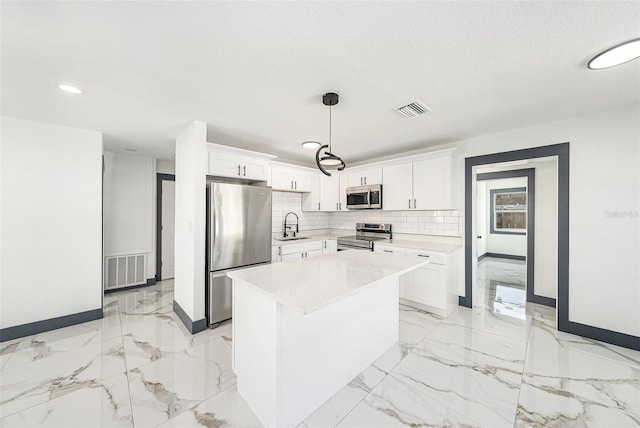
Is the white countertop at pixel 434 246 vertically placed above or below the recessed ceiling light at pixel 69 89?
below

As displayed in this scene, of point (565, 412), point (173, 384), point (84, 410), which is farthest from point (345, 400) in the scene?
point (84, 410)

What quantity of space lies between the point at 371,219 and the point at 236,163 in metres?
2.75

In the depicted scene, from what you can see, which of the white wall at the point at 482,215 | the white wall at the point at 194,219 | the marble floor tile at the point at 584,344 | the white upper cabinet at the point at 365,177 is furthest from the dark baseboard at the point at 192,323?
the white wall at the point at 482,215

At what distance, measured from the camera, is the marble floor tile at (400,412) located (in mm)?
1609

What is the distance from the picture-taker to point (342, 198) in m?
4.95

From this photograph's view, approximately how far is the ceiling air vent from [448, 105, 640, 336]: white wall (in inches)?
68.3

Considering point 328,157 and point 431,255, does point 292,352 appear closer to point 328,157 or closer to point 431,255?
point 328,157

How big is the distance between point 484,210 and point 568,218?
16.1ft

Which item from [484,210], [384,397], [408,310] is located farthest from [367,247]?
[484,210]

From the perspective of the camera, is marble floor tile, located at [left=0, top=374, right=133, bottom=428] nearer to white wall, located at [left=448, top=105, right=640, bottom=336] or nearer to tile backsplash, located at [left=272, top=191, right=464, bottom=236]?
tile backsplash, located at [left=272, top=191, right=464, bottom=236]

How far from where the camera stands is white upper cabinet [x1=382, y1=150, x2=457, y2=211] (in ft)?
11.6

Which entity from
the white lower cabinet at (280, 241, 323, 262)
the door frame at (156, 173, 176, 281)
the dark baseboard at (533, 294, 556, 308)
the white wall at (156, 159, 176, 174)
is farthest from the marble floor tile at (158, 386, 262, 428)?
the white wall at (156, 159, 176, 174)

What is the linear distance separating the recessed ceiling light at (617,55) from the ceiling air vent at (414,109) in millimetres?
1147

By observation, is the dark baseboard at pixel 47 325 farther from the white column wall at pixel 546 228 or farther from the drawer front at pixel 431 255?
the white column wall at pixel 546 228
